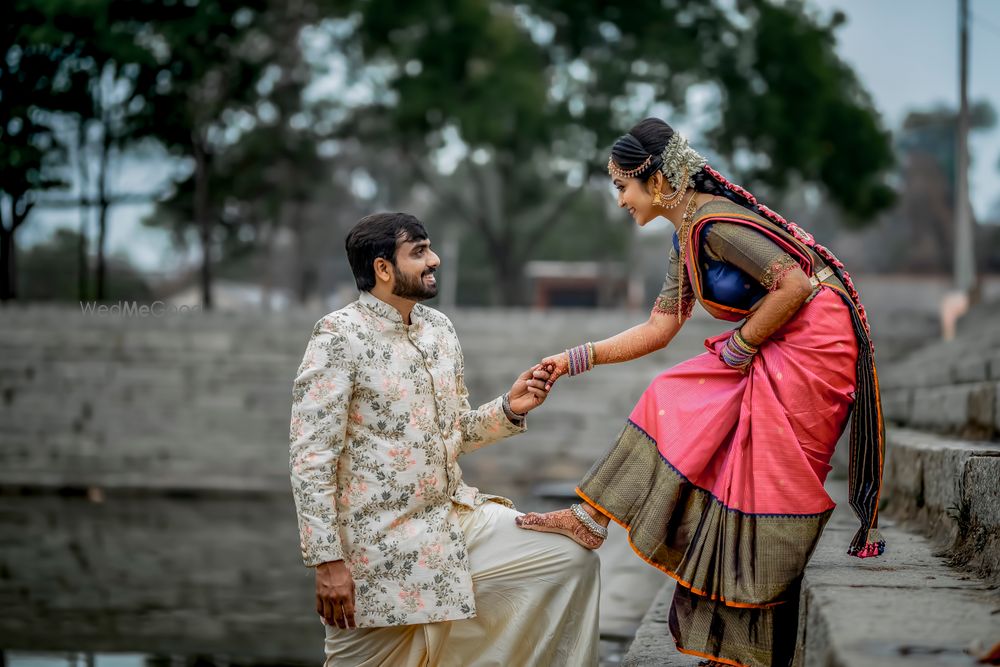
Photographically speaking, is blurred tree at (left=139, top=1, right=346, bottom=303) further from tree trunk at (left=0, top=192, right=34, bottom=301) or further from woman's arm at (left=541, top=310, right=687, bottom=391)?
woman's arm at (left=541, top=310, right=687, bottom=391)

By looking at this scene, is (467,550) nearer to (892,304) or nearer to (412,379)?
(412,379)

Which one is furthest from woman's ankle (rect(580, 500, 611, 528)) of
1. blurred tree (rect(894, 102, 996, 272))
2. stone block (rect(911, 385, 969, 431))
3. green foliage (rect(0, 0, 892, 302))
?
blurred tree (rect(894, 102, 996, 272))

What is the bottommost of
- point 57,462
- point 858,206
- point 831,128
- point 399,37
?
point 57,462

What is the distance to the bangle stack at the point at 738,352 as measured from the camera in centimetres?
293

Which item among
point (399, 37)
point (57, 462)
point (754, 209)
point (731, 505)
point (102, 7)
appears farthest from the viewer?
point (399, 37)

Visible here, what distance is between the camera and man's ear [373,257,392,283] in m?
3.01

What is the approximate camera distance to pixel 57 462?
1255cm

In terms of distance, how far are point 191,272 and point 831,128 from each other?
51.8 feet

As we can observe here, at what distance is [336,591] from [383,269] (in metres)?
0.90

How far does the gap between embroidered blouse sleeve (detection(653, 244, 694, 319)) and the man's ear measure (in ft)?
2.71

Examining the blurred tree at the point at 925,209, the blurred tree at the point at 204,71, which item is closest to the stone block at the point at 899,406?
the blurred tree at the point at 204,71

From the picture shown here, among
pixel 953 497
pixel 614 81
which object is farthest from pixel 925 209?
pixel 953 497

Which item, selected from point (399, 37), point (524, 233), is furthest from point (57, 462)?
point (524, 233)

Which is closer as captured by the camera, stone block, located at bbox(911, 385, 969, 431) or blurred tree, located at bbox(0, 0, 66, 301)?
stone block, located at bbox(911, 385, 969, 431)
